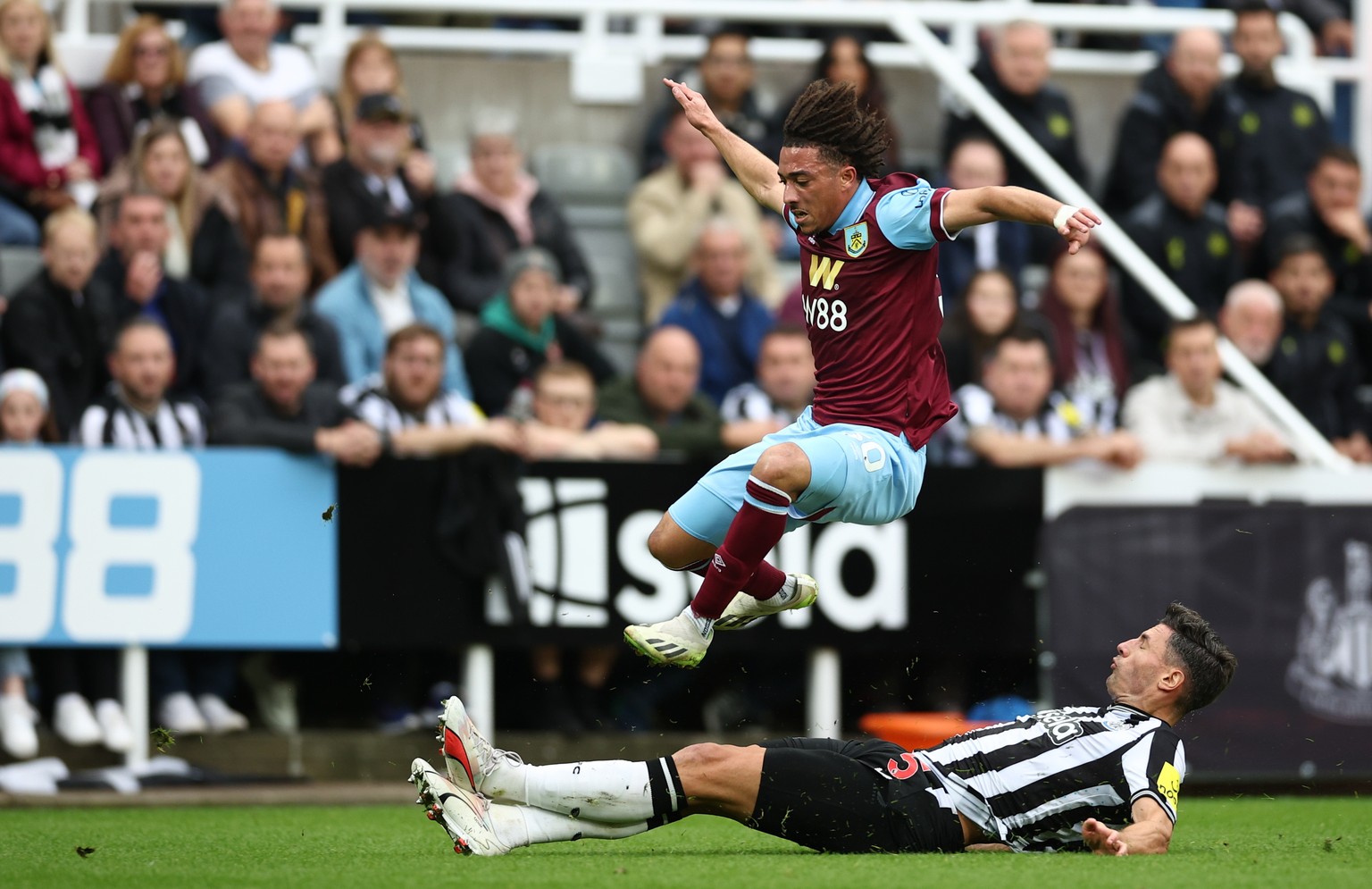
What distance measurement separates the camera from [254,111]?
12.0 meters

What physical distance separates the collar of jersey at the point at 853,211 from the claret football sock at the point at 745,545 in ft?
3.08

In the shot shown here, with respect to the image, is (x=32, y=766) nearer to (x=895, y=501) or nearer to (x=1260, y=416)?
(x=895, y=501)

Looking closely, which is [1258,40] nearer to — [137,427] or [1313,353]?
[1313,353]

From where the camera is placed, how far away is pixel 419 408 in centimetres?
1091

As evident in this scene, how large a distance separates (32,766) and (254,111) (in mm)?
3903

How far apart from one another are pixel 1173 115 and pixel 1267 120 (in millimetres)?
733

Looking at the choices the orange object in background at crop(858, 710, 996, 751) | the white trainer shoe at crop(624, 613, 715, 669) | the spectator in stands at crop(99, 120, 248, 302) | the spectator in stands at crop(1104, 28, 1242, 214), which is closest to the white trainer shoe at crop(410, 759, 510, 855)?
the white trainer shoe at crop(624, 613, 715, 669)

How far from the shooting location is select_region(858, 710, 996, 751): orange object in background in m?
10.2

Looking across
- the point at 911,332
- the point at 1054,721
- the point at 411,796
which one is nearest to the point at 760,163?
the point at 911,332

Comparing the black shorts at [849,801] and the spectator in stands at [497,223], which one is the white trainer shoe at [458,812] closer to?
the black shorts at [849,801]

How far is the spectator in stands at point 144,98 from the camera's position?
12.0 m

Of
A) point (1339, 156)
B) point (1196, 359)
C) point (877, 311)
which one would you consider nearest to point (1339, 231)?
point (1339, 156)

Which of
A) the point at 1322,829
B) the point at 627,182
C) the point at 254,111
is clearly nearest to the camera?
the point at 1322,829

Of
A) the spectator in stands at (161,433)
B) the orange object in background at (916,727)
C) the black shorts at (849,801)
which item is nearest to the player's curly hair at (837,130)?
the black shorts at (849,801)
